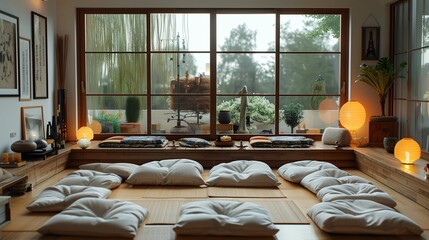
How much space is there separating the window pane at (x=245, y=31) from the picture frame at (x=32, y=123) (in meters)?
2.75

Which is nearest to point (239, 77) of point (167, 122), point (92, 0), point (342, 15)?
point (167, 122)

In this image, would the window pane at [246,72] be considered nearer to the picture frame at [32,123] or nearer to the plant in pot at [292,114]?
the plant in pot at [292,114]

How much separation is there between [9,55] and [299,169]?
347 centimetres

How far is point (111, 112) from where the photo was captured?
25.2 ft

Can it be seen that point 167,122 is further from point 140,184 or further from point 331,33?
point 331,33

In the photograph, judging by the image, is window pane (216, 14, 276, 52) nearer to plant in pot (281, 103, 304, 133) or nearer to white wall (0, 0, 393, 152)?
white wall (0, 0, 393, 152)

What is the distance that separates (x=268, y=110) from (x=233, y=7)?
5.31 feet

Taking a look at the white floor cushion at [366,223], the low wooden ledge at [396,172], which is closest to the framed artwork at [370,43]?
the low wooden ledge at [396,172]

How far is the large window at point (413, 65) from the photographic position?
6.14 meters

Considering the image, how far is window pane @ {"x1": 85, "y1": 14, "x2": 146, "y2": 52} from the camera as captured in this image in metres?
7.58

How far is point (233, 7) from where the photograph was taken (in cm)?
750

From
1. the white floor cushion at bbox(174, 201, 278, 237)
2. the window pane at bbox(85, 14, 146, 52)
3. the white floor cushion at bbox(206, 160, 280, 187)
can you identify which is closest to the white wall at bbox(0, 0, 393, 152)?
the window pane at bbox(85, 14, 146, 52)

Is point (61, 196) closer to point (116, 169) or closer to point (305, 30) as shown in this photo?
point (116, 169)

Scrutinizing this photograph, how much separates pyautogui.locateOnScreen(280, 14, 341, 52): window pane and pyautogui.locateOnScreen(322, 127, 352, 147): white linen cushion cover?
1336 millimetres
